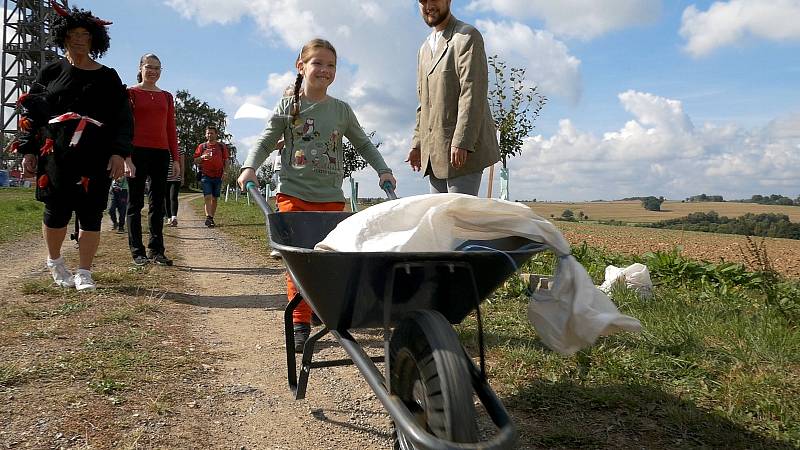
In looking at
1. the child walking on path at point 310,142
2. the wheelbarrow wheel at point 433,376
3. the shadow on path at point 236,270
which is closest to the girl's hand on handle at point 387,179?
the child walking on path at point 310,142

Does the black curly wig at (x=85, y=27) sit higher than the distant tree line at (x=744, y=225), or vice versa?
the black curly wig at (x=85, y=27)

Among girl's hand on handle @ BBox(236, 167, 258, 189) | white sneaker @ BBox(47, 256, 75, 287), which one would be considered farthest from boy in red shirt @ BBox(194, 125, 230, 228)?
girl's hand on handle @ BBox(236, 167, 258, 189)

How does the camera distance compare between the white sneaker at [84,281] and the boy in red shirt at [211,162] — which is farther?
the boy in red shirt at [211,162]

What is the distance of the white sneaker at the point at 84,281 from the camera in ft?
14.7

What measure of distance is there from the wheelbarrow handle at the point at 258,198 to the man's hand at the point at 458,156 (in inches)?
44.5

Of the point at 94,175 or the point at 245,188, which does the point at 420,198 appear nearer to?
the point at 245,188

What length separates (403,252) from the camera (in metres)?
1.65

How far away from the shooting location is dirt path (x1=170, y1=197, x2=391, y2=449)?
2.37m

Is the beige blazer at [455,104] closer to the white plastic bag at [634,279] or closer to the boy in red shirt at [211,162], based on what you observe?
the white plastic bag at [634,279]

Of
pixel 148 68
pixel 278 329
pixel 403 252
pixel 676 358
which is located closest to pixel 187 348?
pixel 278 329

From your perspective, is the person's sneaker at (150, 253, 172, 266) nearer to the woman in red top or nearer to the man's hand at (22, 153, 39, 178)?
the woman in red top

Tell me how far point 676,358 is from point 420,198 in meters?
1.97

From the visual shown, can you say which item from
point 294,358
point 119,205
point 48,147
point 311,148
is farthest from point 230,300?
point 119,205

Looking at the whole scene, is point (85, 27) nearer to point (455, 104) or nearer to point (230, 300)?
point (230, 300)
